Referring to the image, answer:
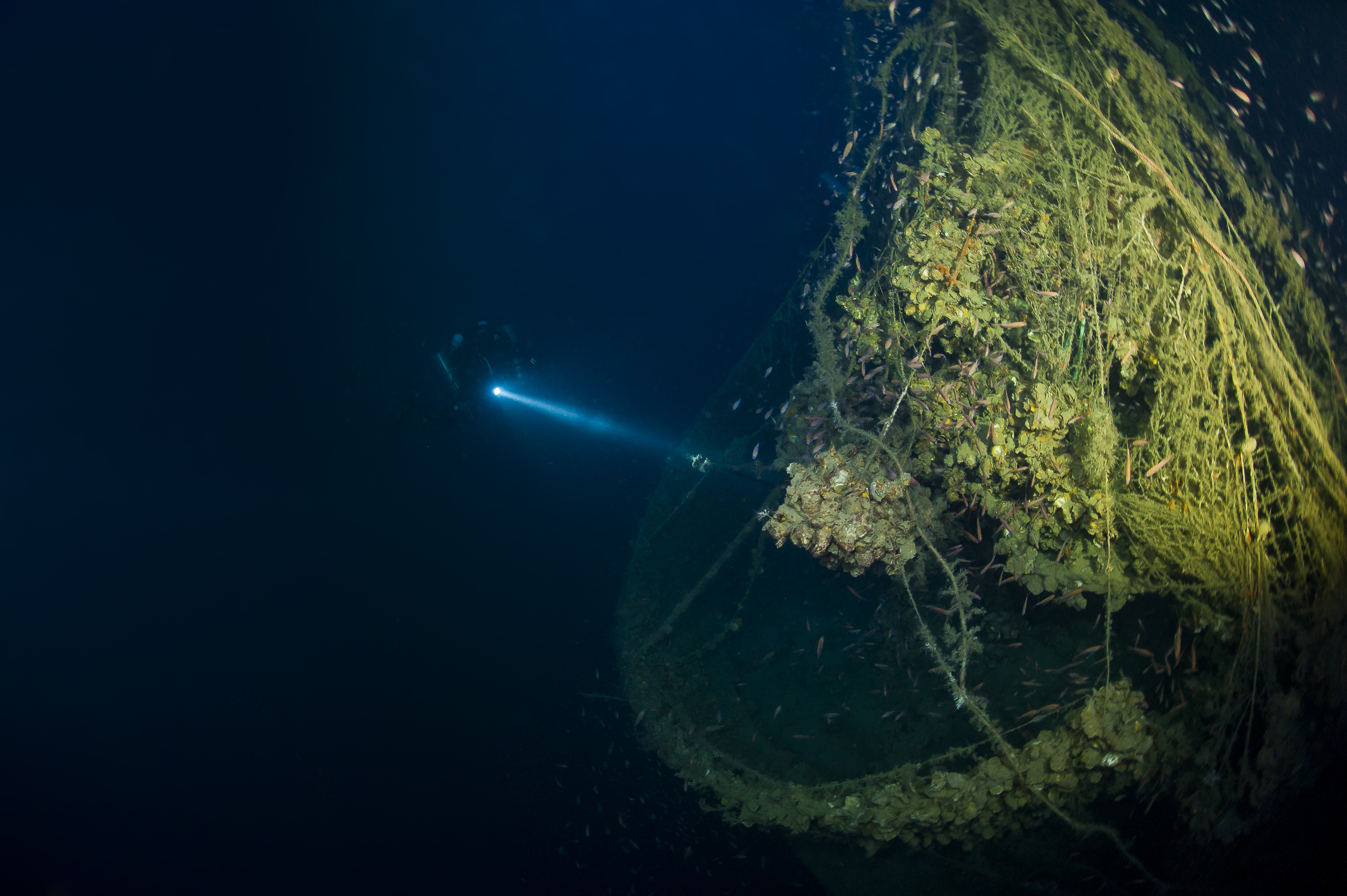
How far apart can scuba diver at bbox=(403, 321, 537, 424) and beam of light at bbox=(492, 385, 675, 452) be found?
114 millimetres

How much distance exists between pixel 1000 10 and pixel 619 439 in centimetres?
386

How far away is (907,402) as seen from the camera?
2.51 m

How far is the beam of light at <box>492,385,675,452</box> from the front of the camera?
410cm

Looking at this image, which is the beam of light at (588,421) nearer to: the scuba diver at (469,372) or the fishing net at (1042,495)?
the scuba diver at (469,372)

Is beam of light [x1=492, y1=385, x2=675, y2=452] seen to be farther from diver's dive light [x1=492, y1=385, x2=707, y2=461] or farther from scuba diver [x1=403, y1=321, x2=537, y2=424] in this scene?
scuba diver [x1=403, y1=321, x2=537, y2=424]

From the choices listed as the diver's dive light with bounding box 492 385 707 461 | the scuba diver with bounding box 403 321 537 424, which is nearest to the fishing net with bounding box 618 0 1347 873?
the diver's dive light with bounding box 492 385 707 461

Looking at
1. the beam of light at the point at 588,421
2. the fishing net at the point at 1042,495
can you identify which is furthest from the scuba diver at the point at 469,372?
the fishing net at the point at 1042,495

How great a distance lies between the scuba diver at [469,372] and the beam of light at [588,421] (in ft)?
0.38

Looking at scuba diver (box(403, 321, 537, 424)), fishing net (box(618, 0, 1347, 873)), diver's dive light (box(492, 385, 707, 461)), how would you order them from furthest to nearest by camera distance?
scuba diver (box(403, 321, 537, 424))
diver's dive light (box(492, 385, 707, 461))
fishing net (box(618, 0, 1347, 873))

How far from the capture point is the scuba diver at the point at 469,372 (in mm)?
4387

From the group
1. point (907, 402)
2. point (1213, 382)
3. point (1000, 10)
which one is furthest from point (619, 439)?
point (1000, 10)

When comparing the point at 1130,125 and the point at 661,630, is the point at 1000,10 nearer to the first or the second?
the point at 1130,125

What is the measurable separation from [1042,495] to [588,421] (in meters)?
3.21

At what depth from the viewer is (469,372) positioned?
4434 millimetres
